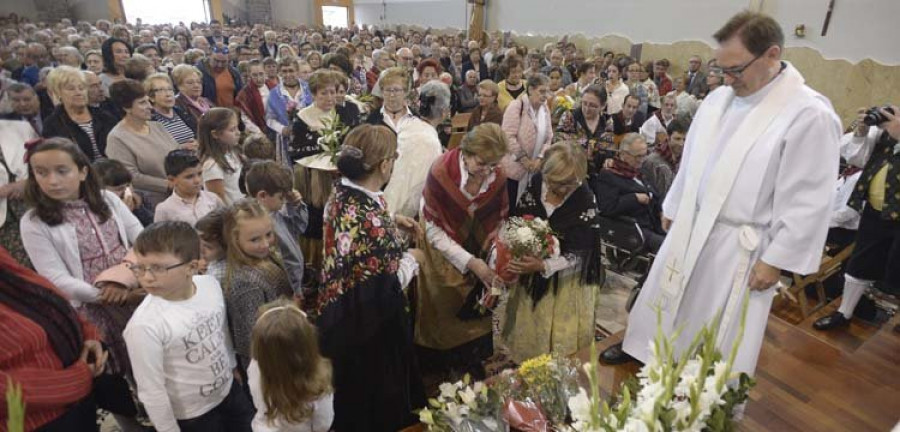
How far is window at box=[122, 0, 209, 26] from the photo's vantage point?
1938 centimetres

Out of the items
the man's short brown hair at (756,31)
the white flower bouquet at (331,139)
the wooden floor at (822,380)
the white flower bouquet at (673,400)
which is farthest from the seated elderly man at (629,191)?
the white flower bouquet at (673,400)

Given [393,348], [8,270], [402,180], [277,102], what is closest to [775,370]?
[393,348]

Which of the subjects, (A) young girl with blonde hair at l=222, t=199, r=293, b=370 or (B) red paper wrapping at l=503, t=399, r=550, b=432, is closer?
(B) red paper wrapping at l=503, t=399, r=550, b=432

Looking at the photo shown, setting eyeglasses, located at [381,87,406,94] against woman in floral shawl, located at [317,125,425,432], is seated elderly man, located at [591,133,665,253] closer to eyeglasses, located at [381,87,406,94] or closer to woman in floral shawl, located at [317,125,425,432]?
eyeglasses, located at [381,87,406,94]

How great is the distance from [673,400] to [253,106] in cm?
515

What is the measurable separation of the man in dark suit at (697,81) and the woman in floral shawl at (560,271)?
6.69 m

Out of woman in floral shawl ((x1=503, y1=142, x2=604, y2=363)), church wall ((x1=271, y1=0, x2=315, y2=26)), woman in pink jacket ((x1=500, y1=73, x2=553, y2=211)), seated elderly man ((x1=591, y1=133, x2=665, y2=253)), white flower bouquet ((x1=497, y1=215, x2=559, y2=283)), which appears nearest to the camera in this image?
white flower bouquet ((x1=497, y1=215, x2=559, y2=283))

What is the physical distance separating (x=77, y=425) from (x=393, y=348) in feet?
3.78

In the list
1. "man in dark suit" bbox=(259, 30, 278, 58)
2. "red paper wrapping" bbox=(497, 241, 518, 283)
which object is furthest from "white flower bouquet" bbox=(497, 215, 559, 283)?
"man in dark suit" bbox=(259, 30, 278, 58)

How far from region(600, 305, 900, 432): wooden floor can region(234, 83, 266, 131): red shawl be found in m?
4.16

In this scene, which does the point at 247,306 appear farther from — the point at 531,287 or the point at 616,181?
the point at 616,181

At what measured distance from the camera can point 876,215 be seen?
3.26m

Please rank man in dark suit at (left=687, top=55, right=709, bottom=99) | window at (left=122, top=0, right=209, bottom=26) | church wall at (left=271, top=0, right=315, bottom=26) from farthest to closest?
1. church wall at (left=271, top=0, right=315, bottom=26)
2. window at (left=122, top=0, right=209, bottom=26)
3. man in dark suit at (left=687, top=55, right=709, bottom=99)

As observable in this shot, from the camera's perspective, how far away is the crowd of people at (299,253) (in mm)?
1651
